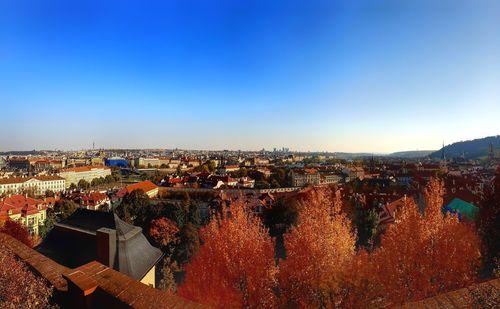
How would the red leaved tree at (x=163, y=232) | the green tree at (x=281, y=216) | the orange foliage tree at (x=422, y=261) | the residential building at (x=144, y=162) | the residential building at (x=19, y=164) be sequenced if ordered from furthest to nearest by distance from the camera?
the residential building at (x=144, y=162)
the residential building at (x=19, y=164)
the green tree at (x=281, y=216)
the red leaved tree at (x=163, y=232)
the orange foliage tree at (x=422, y=261)

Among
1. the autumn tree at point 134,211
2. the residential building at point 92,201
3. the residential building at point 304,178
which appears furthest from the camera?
the residential building at point 304,178

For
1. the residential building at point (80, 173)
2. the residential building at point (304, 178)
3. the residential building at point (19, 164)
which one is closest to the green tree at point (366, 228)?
the residential building at point (304, 178)

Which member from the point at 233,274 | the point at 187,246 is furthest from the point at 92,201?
the point at 233,274

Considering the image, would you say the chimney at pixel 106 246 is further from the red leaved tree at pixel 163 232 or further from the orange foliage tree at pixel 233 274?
the red leaved tree at pixel 163 232

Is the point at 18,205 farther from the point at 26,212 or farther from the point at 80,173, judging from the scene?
the point at 80,173

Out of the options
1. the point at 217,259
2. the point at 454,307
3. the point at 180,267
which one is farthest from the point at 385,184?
the point at 454,307

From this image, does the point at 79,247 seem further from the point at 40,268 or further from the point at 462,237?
the point at 462,237

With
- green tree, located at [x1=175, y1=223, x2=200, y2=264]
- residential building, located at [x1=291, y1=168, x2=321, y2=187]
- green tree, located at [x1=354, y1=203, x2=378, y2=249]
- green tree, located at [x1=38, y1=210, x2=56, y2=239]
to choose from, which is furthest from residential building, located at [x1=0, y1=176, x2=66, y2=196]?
green tree, located at [x1=354, y1=203, x2=378, y2=249]
